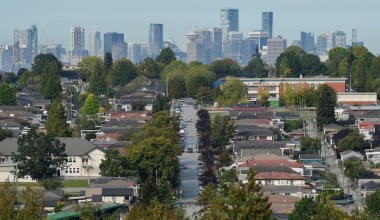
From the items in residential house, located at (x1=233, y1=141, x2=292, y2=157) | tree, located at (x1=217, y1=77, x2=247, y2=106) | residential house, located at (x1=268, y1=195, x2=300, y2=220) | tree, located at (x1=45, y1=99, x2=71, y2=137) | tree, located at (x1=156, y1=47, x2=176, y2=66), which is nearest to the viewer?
residential house, located at (x1=268, y1=195, x2=300, y2=220)

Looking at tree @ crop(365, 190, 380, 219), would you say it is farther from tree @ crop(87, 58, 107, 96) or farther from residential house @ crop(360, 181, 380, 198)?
tree @ crop(87, 58, 107, 96)

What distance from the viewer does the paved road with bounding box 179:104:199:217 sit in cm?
2261

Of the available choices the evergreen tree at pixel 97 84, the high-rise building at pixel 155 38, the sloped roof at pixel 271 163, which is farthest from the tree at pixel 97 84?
the high-rise building at pixel 155 38

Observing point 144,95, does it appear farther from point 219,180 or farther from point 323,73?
point 219,180

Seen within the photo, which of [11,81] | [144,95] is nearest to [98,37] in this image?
[11,81]

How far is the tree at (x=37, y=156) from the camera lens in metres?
24.9

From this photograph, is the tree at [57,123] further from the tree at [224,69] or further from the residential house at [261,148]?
the tree at [224,69]

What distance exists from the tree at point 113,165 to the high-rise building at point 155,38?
267 ft

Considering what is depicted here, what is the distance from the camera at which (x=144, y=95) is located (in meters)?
42.2

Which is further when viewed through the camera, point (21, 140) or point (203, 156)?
point (203, 156)

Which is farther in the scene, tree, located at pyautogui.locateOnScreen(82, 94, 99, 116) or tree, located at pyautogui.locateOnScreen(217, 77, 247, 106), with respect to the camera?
tree, located at pyautogui.locateOnScreen(217, 77, 247, 106)

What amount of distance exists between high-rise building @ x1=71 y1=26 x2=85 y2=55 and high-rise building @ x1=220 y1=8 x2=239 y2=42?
54.6 feet

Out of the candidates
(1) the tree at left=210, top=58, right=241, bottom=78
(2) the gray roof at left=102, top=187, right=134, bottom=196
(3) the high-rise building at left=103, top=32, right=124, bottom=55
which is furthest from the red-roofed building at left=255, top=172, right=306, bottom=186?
(3) the high-rise building at left=103, top=32, right=124, bottom=55

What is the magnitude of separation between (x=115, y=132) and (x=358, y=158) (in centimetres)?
697
